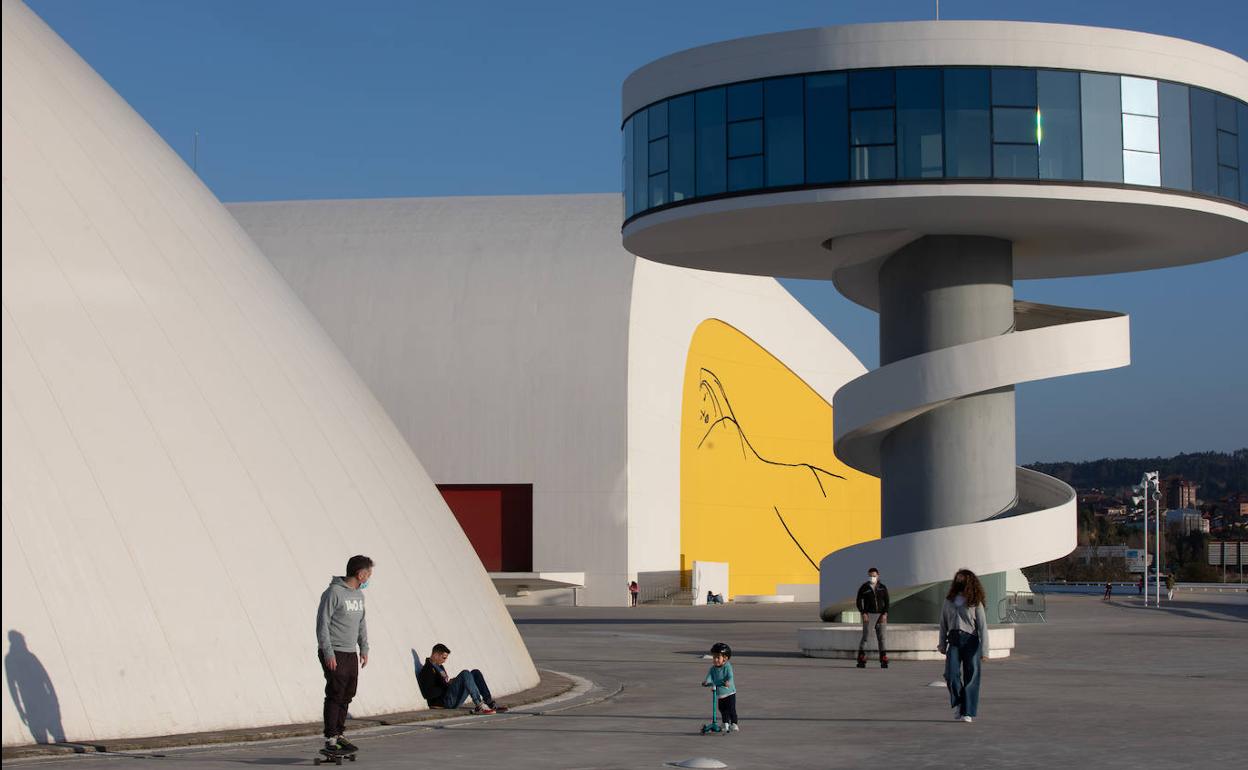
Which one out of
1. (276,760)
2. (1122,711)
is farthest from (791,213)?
(276,760)

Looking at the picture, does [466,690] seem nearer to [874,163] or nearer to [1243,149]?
[874,163]

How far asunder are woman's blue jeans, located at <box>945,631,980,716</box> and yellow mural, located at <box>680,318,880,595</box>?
48123mm

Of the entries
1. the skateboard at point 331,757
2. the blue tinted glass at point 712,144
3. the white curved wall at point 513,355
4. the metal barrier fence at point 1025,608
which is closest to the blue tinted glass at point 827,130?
the blue tinted glass at point 712,144

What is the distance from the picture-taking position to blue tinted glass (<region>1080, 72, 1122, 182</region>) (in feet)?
96.5

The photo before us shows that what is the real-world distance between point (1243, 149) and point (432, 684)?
20978mm

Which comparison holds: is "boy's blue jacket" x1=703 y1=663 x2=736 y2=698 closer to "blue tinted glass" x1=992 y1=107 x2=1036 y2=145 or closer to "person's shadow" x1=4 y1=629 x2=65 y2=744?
"person's shadow" x1=4 y1=629 x2=65 y2=744

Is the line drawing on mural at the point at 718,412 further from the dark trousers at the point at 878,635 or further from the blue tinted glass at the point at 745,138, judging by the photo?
the dark trousers at the point at 878,635

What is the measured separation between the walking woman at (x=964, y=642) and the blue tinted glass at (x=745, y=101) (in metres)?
14.5

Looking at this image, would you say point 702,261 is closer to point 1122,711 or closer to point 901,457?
point 901,457

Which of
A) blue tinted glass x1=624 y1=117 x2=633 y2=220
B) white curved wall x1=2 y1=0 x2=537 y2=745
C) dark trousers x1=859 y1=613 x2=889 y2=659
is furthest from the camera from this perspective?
blue tinted glass x1=624 y1=117 x2=633 y2=220

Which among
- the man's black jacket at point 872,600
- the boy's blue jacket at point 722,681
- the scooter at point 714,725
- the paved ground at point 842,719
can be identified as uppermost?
the man's black jacket at point 872,600

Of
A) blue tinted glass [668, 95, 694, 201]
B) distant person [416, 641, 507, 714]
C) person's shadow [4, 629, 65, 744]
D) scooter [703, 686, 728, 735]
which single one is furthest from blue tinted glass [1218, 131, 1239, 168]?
person's shadow [4, 629, 65, 744]

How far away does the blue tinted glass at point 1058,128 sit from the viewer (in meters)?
29.3

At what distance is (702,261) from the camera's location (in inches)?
1406
